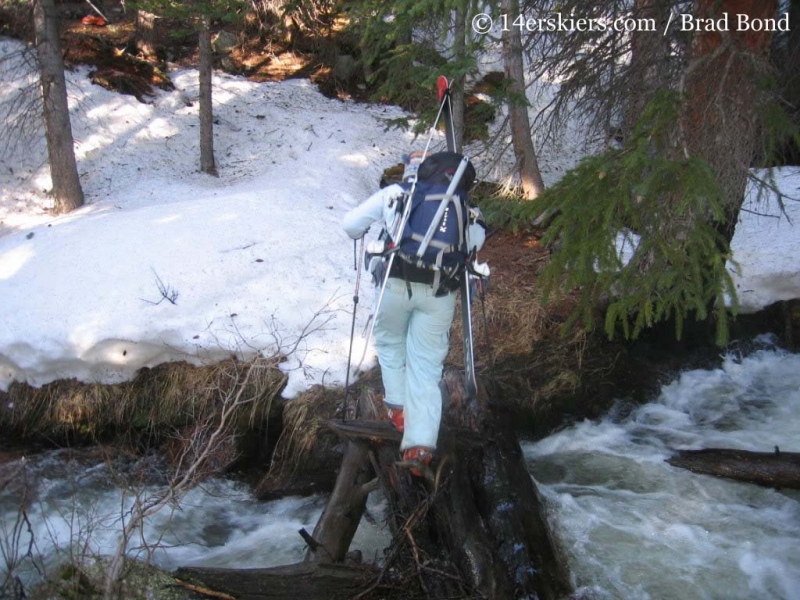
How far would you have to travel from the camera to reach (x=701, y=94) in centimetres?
612

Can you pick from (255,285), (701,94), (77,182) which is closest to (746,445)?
(701,94)

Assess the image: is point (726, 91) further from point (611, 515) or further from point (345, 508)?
point (345, 508)

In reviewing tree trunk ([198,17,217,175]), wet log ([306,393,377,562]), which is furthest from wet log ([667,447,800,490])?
tree trunk ([198,17,217,175])

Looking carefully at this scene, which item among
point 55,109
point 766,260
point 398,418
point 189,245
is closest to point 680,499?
point 398,418

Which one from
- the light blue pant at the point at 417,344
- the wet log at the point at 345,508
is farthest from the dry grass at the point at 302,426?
the light blue pant at the point at 417,344

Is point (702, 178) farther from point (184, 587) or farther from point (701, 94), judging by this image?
point (184, 587)

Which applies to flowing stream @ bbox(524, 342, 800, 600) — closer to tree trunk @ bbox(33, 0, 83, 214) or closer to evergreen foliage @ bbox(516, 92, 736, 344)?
evergreen foliage @ bbox(516, 92, 736, 344)

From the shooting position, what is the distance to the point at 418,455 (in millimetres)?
4629

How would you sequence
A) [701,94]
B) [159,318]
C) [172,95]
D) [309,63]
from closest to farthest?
[701,94] < [159,318] < [172,95] < [309,63]

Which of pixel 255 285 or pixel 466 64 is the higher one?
pixel 466 64

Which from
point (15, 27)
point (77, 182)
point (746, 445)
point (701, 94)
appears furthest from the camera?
point (15, 27)

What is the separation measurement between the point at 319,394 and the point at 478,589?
125 inches

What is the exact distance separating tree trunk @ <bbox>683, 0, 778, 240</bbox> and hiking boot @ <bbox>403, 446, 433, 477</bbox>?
11.5 ft

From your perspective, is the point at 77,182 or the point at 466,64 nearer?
the point at 466,64
